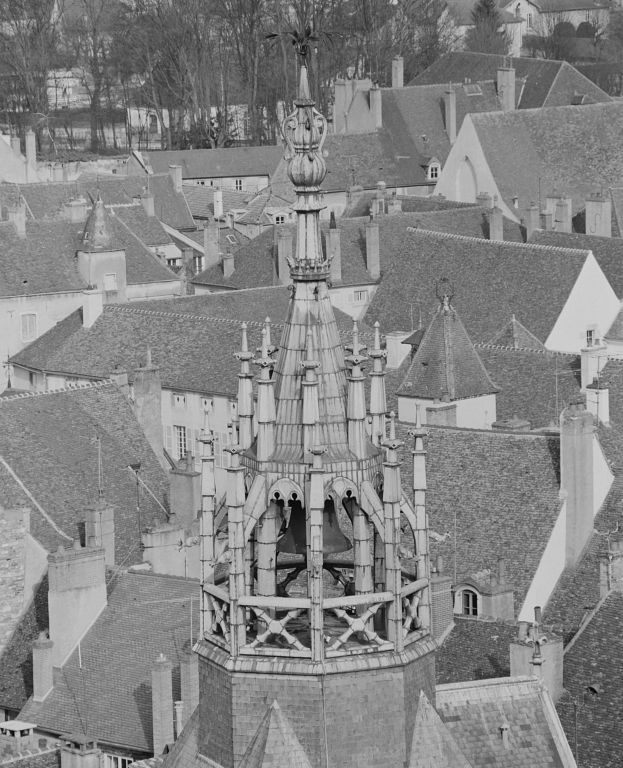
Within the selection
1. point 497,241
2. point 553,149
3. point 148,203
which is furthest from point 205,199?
point 497,241

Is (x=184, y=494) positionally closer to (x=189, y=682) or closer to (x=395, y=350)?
(x=189, y=682)

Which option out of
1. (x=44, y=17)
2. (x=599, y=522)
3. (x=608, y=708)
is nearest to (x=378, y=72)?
(x=44, y=17)

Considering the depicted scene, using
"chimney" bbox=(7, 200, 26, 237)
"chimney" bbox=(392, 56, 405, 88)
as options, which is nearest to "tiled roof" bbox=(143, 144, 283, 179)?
"chimney" bbox=(392, 56, 405, 88)

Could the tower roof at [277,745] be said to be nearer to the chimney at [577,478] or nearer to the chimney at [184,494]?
the chimney at [577,478]

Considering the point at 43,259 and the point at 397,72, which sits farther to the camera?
the point at 397,72

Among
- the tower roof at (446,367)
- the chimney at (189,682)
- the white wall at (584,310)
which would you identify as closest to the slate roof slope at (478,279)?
the white wall at (584,310)
